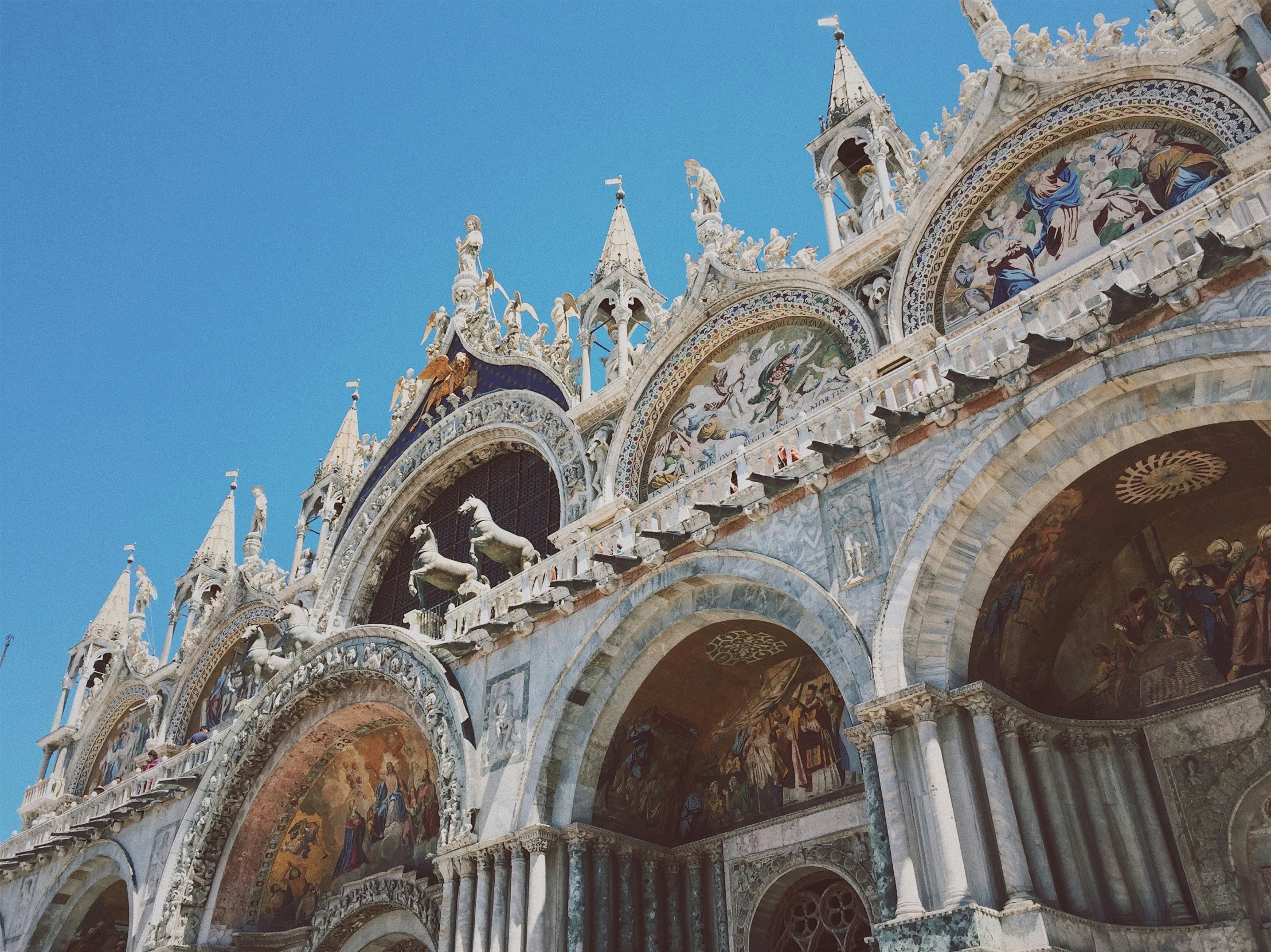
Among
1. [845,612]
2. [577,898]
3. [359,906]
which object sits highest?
[845,612]

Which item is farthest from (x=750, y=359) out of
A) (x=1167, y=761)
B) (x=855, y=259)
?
(x=1167, y=761)

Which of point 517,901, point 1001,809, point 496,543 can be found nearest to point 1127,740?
point 1001,809

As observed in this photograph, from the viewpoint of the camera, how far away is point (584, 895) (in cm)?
1177

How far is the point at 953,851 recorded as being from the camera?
28.4 ft

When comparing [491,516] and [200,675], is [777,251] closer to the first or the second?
[491,516]

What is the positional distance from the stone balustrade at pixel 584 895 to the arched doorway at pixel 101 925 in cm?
1057

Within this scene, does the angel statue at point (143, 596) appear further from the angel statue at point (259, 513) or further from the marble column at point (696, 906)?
the marble column at point (696, 906)

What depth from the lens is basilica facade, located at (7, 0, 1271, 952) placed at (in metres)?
9.32

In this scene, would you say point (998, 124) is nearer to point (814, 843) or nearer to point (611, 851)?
point (814, 843)

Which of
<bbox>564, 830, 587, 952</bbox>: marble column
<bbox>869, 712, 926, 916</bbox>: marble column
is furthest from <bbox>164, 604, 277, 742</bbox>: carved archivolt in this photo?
<bbox>869, 712, 926, 916</bbox>: marble column

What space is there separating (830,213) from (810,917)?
9.57 m

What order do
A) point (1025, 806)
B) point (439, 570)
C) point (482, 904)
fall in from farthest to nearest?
point (439, 570) < point (482, 904) < point (1025, 806)

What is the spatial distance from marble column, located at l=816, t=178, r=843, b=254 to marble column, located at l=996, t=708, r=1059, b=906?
7.41 m

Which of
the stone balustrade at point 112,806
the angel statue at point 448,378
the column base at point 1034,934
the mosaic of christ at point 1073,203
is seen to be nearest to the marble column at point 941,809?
the column base at point 1034,934
